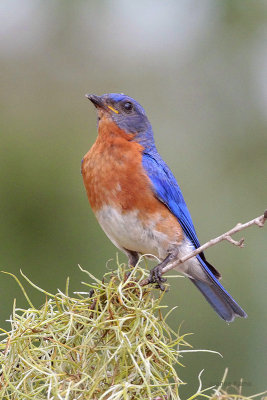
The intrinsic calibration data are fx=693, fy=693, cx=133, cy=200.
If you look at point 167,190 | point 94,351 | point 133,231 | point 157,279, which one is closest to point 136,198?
point 133,231

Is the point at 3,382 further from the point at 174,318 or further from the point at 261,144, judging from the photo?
the point at 261,144

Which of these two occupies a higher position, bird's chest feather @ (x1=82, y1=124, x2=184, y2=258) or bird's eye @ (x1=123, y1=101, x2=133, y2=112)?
bird's eye @ (x1=123, y1=101, x2=133, y2=112)

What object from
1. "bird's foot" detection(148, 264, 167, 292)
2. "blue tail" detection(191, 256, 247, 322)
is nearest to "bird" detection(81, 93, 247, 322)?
"blue tail" detection(191, 256, 247, 322)

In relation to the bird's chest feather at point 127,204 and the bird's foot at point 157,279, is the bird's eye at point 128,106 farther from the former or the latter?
the bird's foot at point 157,279

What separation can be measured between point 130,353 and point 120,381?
12 cm

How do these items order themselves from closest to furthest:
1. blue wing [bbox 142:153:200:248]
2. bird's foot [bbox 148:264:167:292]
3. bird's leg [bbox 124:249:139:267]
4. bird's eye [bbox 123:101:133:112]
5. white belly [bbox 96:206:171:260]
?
bird's foot [bbox 148:264:167:292], white belly [bbox 96:206:171:260], blue wing [bbox 142:153:200:248], bird's leg [bbox 124:249:139:267], bird's eye [bbox 123:101:133:112]

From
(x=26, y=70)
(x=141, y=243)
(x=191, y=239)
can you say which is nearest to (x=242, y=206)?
(x=191, y=239)

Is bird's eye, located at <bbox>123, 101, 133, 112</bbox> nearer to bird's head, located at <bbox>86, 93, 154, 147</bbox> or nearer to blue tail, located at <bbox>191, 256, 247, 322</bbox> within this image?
bird's head, located at <bbox>86, 93, 154, 147</bbox>

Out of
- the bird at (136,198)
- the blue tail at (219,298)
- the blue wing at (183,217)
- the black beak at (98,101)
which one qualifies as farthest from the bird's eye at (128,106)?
the blue tail at (219,298)

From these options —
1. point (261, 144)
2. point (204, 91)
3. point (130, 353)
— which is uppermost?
point (204, 91)

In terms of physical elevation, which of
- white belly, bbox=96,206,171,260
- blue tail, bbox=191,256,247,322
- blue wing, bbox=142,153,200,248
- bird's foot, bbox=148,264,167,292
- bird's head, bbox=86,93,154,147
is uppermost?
bird's head, bbox=86,93,154,147

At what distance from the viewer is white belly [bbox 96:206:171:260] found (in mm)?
4469

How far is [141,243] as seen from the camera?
4.52 metres

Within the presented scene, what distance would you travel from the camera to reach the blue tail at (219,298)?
4750mm
